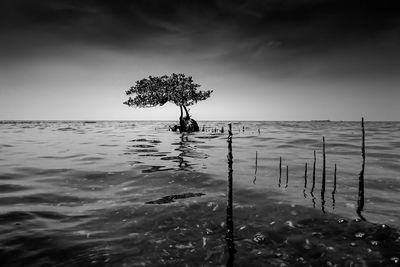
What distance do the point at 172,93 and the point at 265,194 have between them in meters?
43.6

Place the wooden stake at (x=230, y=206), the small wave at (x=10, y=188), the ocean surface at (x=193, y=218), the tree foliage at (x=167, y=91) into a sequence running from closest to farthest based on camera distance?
the ocean surface at (x=193, y=218) → the wooden stake at (x=230, y=206) → the small wave at (x=10, y=188) → the tree foliage at (x=167, y=91)

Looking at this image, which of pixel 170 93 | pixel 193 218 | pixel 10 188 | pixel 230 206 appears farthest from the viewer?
pixel 170 93

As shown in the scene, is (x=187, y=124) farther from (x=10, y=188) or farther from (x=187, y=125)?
(x=10, y=188)

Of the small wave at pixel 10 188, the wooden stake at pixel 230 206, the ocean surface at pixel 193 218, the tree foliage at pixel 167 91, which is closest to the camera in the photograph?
the ocean surface at pixel 193 218

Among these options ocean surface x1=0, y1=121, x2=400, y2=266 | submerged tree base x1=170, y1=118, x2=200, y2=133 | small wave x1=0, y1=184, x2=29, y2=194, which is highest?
submerged tree base x1=170, y1=118, x2=200, y2=133

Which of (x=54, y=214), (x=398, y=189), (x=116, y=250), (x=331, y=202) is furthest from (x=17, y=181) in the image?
(x=398, y=189)

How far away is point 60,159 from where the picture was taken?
25281 millimetres

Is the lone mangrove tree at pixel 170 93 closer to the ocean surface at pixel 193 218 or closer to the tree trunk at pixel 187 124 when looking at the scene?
the tree trunk at pixel 187 124

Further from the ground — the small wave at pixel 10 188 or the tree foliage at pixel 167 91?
the tree foliage at pixel 167 91

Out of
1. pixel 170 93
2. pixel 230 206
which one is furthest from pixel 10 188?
pixel 170 93

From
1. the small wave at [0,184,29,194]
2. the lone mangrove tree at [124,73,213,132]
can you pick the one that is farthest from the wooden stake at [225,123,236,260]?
the lone mangrove tree at [124,73,213,132]

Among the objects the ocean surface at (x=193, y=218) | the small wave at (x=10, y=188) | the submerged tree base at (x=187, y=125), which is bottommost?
the ocean surface at (x=193, y=218)

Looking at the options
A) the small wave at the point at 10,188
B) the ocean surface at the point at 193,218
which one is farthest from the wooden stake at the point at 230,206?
the small wave at the point at 10,188

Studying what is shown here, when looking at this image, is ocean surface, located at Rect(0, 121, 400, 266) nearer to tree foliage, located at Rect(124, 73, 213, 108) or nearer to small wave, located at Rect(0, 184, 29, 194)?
small wave, located at Rect(0, 184, 29, 194)
